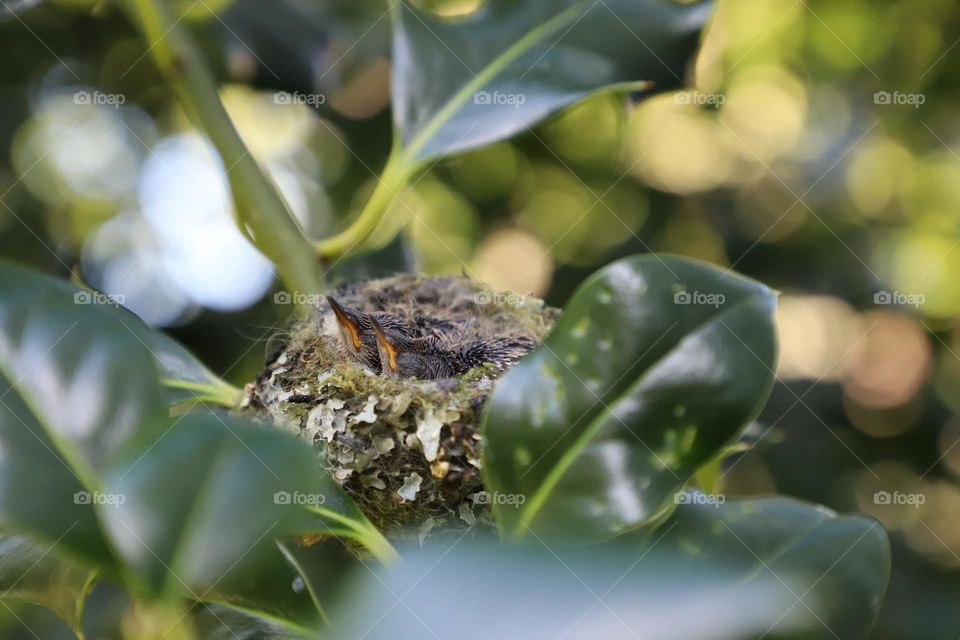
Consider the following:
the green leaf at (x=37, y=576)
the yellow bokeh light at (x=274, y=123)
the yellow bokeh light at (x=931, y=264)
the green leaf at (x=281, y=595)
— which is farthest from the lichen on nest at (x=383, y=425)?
the yellow bokeh light at (x=931, y=264)

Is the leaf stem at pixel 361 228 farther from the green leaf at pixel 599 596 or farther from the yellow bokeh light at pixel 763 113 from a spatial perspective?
the yellow bokeh light at pixel 763 113

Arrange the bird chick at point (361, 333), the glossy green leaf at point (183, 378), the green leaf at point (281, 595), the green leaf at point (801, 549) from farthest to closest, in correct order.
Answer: the bird chick at point (361, 333) → the glossy green leaf at point (183, 378) → the green leaf at point (281, 595) → the green leaf at point (801, 549)

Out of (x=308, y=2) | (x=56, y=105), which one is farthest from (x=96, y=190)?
(x=308, y=2)

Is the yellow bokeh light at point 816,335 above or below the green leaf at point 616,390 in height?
below

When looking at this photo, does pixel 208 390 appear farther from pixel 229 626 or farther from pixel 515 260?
pixel 515 260

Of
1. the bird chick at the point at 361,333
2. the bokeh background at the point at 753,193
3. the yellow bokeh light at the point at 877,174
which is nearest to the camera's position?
the bird chick at the point at 361,333

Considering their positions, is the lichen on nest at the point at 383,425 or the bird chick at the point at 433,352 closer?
the lichen on nest at the point at 383,425
